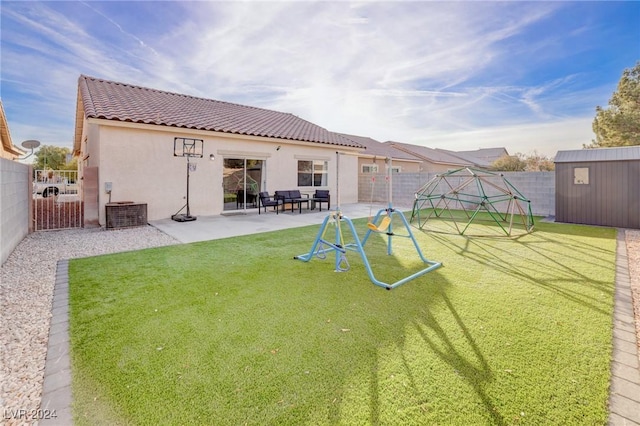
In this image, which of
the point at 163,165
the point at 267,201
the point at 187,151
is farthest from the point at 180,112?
the point at 267,201

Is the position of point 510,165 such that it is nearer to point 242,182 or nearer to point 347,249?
point 242,182

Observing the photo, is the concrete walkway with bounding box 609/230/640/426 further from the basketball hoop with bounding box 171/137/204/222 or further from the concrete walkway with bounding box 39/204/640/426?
the basketball hoop with bounding box 171/137/204/222

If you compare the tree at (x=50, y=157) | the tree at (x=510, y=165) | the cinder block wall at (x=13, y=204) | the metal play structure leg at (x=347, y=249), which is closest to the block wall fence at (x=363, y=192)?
the cinder block wall at (x=13, y=204)

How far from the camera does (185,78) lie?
13.6 metres

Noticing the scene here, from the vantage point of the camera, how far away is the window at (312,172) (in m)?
13.5

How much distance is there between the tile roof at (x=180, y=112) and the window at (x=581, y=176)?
29.9 ft

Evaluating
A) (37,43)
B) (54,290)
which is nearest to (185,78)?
(37,43)

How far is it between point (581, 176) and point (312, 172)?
9.82 m

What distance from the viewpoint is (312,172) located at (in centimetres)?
1398

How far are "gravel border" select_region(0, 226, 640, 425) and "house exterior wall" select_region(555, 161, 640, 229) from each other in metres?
0.82

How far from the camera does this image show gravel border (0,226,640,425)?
A: 209 cm

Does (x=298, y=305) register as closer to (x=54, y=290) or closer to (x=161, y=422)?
(x=161, y=422)

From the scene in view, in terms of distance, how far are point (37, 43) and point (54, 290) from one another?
37.9ft

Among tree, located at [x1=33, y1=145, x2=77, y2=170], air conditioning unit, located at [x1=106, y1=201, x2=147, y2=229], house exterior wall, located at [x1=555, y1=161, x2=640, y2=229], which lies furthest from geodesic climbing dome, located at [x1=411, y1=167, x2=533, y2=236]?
tree, located at [x1=33, y1=145, x2=77, y2=170]
